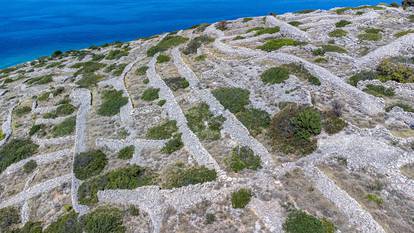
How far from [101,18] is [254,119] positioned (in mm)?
149921

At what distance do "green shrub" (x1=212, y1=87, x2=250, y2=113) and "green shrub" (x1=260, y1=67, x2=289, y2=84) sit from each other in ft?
9.21

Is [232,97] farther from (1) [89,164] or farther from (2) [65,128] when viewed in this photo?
(2) [65,128]

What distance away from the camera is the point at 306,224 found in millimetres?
15305

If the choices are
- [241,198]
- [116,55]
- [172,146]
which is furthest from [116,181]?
[116,55]

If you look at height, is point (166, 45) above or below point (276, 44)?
below

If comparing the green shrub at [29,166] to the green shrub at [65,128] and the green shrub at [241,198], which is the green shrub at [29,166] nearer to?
the green shrub at [65,128]

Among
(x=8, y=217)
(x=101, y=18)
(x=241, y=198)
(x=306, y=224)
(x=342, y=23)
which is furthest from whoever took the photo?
(x=101, y=18)

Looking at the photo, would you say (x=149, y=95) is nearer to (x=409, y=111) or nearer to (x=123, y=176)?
(x=123, y=176)

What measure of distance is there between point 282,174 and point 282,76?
46.3ft

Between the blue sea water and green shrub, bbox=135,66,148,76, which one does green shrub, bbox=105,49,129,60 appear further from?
the blue sea water

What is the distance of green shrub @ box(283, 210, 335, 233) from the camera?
15016mm

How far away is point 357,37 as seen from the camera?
129 feet

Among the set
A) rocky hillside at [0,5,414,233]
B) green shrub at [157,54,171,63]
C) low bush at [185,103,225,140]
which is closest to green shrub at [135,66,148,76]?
rocky hillside at [0,5,414,233]

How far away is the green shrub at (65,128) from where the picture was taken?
1238 inches
